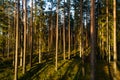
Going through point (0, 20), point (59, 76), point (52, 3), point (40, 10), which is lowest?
point (59, 76)

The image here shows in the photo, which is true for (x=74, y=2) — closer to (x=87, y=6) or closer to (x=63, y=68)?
(x=87, y=6)

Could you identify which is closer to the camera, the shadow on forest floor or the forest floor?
the forest floor

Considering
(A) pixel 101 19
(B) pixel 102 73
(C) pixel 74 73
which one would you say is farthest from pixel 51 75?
(A) pixel 101 19

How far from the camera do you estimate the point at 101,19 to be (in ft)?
110

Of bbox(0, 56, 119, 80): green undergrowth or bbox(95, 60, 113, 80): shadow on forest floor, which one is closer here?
bbox(0, 56, 119, 80): green undergrowth

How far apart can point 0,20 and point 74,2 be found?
2135cm

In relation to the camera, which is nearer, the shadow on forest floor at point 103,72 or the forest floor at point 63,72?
the forest floor at point 63,72

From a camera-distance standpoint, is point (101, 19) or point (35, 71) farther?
point (101, 19)

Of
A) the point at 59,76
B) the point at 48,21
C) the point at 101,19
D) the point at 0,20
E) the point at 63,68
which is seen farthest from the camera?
the point at 48,21

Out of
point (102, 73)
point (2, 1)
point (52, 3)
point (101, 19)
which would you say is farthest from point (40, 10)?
point (102, 73)

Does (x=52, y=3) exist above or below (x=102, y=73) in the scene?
above

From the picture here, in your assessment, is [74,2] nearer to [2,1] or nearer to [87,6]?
[87,6]

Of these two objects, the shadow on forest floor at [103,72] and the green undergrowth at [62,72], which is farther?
the shadow on forest floor at [103,72]

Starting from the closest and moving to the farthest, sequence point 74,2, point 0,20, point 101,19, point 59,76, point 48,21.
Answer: point 0,20, point 59,76, point 101,19, point 74,2, point 48,21
